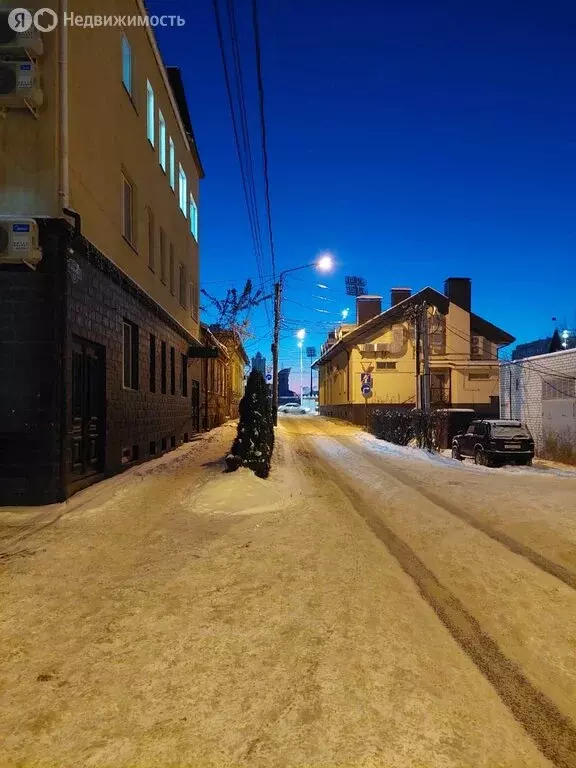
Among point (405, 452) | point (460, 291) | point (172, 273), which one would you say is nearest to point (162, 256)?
point (172, 273)

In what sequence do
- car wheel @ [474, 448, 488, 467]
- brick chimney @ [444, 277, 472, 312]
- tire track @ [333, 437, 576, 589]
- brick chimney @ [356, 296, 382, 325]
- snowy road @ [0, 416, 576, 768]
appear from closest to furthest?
1. snowy road @ [0, 416, 576, 768]
2. tire track @ [333, 437, 576, 589]
3. car wheel @ [474, 448, 488, 467]
4. brick chimney @ [444, 277, 472, 312]
5. brick chimney @ [356, 296, 382, 325]

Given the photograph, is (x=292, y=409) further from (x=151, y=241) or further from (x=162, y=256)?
(x=151, y=241)

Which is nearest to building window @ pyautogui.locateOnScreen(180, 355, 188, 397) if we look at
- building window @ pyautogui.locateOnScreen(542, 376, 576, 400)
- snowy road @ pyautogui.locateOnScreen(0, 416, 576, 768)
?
snowy road @ pyautogui.locateOnScreen(0, 416, 576, 768)

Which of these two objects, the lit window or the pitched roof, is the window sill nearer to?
the lit window

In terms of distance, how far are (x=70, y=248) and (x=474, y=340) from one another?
3744 cm

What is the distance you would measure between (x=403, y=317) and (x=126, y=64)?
93.8 feet

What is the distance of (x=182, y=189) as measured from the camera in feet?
64.4

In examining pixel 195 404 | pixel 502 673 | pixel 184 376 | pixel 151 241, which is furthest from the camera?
pixel 195 404

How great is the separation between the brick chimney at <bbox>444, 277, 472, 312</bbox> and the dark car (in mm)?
25531

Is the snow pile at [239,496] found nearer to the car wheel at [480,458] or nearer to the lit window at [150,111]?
the lit window at [150,111]

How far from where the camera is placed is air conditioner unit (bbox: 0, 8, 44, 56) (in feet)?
25.4

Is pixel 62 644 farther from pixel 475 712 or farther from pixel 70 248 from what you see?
pixel 70 248

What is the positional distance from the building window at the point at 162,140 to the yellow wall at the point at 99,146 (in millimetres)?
319

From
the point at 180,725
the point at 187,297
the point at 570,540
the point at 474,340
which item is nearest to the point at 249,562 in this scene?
the point at 180,725
